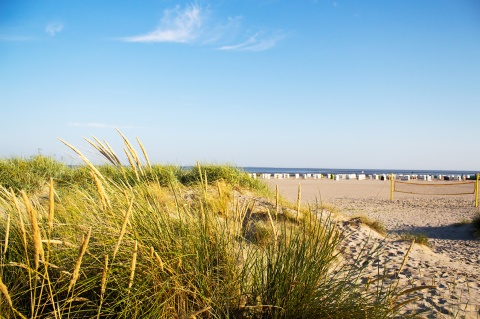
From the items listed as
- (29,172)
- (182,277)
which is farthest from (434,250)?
(29,172)

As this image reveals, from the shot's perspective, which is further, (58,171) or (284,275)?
(58,171)

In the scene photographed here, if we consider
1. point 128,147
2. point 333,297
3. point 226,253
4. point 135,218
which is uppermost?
point 128,147

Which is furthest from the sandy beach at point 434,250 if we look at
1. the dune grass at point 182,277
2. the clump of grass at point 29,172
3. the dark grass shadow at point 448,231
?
the clump of grass at point 29,172

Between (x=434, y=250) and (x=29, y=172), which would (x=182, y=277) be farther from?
(x=29, y=172)

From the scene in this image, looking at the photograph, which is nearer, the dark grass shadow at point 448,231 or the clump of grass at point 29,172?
the clump of grass at point 29,172

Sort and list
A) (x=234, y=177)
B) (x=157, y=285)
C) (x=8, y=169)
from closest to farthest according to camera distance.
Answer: (x=157, y=285), (x=8, y=169), (x=234, y=177)

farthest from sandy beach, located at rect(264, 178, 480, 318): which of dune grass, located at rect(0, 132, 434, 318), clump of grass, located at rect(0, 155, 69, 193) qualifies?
clump of grass, located at rect(0, 155, 69, 193)

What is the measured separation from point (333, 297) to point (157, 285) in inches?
39.8

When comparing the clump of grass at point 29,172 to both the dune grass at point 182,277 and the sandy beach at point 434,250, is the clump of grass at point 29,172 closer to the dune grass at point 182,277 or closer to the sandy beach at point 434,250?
the sandy beach at point 434,250

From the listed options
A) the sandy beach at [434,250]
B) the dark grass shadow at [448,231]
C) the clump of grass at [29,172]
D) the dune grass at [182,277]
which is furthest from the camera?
the dark grass shadow at [448,231]

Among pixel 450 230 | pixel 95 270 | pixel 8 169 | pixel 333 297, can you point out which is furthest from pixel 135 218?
pixel 450 230

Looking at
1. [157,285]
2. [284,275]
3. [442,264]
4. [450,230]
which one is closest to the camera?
[157,285]

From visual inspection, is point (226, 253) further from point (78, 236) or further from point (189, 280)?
point (78, 236)

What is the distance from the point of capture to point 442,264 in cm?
606
